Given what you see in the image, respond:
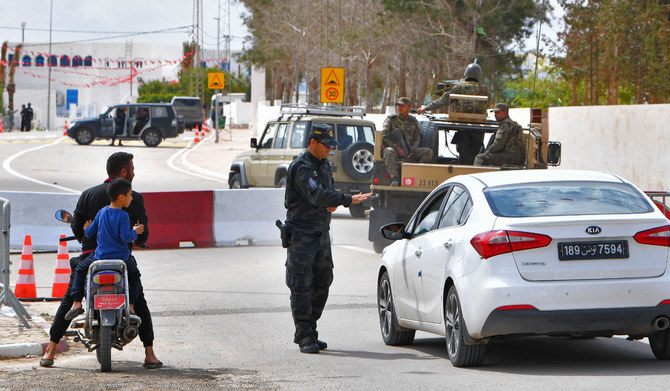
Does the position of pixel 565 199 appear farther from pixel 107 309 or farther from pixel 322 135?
pixel 107 309

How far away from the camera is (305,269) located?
9.26 m

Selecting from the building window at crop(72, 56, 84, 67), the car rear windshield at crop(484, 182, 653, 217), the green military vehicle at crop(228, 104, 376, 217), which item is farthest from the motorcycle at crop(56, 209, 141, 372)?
the building window at crop(72, 56, 84, 67)

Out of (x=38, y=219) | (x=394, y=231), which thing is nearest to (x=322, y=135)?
(x=394, y=231)

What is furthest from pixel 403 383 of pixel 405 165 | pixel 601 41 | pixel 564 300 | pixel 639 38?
pixel 601 41

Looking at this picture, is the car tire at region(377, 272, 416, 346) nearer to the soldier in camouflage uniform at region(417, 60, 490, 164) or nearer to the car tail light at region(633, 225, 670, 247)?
the car tail light at region(633, 225, 670, 247)

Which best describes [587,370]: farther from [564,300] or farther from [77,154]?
[77,154]

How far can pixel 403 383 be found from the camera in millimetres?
7562

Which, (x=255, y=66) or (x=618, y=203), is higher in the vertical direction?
(x=255, y=66)

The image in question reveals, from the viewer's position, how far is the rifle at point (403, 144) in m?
16.8

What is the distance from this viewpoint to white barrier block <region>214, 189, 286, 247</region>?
60.8 feet

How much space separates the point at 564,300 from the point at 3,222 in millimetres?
5365

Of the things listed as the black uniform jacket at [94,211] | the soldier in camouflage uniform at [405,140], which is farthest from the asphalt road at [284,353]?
the soldier in camouflage uniform at [405,140]

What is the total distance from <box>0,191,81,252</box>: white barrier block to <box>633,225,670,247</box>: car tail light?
37.7ft

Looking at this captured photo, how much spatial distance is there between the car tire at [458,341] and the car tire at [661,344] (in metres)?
1.27
